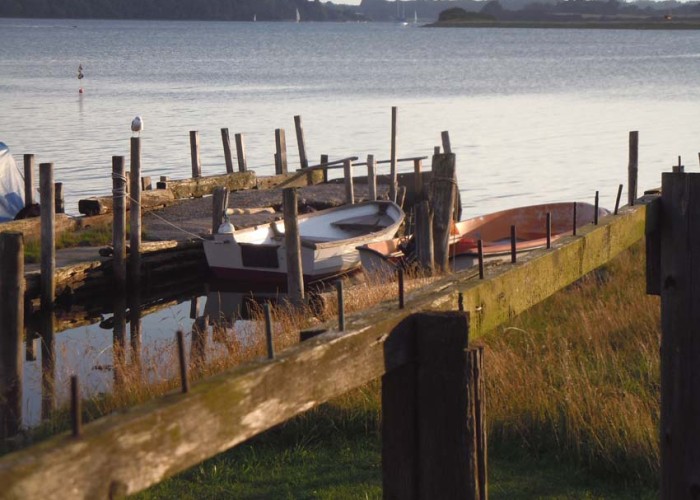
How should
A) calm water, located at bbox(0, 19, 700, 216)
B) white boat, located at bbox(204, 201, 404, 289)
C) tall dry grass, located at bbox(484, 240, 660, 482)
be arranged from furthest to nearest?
calm water, located at bbox(0, 19, 700, 216) < white boat, located at bbox(204, 201, 404, 289) < tall dry grass, located at bbox(484, 240, 660, 482)

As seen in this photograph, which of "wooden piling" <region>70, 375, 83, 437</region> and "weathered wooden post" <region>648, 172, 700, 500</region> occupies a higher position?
"wooden piling" <region>70, 375, 83, 437</region>

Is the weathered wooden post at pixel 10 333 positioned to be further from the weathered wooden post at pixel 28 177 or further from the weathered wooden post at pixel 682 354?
the weathered wooden post at pixel 28 177

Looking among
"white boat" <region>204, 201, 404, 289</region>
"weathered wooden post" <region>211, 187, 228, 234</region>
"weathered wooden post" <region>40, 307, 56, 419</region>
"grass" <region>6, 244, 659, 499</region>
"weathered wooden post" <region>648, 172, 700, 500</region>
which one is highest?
"weathered wooden post" <region>648, 172, 700, 500</region>

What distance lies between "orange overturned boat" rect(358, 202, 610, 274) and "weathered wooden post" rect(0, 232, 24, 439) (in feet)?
24.5

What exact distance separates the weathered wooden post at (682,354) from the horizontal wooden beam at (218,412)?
1008mm

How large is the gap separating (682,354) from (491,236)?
15.6 metres

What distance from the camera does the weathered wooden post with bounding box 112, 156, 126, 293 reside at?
16.7m

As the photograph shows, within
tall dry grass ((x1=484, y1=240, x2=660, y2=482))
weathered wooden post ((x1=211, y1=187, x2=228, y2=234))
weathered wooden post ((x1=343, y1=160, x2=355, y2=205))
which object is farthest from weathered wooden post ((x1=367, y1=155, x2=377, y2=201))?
tall dry grass ((x1=484, y1=240, x2=660, y2=482))

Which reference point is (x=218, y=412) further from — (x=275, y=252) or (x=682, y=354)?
(x=275, y=252)

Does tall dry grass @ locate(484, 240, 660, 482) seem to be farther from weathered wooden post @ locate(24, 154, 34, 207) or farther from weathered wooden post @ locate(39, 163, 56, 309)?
weathered wooden post @ locate(24, 154, 34, 207)

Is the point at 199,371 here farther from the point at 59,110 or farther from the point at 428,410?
the point at 59,110

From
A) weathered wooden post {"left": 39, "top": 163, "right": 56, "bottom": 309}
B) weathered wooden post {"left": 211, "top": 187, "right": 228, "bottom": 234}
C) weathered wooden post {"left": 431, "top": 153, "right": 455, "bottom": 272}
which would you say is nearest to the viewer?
weathered wooden post {"left": 431, "top": 153, "right": 455, "bottom": 272}

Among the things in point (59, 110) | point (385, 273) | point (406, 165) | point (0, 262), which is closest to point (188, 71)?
point (59, 110)

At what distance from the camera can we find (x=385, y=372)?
3047mm
